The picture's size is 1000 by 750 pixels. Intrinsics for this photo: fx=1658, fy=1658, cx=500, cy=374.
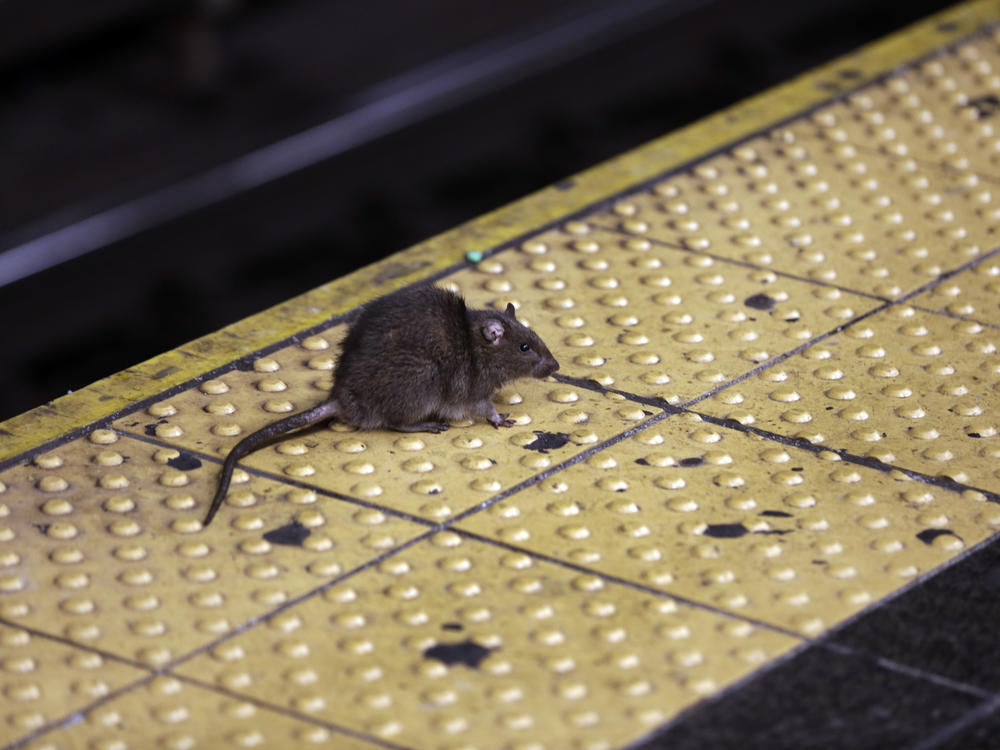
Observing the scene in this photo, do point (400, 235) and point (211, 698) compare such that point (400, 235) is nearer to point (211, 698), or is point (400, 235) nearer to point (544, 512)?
point (544, 512)

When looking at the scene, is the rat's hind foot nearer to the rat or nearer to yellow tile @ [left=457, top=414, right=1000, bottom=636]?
the rat

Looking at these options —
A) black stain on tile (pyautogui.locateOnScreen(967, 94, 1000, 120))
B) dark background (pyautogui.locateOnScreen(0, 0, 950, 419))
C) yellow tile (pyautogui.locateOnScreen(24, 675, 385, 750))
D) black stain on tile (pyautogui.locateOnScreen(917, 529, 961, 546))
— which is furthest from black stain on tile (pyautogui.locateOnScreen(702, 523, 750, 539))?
dark background (pyautogui.locateOnScreen(0, 0, 950, 419))

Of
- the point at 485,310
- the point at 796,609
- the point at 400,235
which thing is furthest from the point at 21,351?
the point at 796,609

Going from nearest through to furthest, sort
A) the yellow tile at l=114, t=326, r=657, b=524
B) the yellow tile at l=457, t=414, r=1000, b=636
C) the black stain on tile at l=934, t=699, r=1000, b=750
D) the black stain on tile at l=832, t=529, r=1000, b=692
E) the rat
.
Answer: the black stain on tile at l=934, t=699, r=1000, b=750 < the black stain on tile at l=832, t=529, r=1000, b=692 < the yellow tile at l=457, t=414, r=1000, b=636 < the yellow tile at l=114, t=326, r=657, b=524 < the rat

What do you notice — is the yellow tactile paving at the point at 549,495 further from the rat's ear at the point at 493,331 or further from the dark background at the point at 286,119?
the dark background at the point at 286,119

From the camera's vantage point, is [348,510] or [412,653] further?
[348,510]

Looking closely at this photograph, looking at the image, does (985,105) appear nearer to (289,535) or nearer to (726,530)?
(726,530)

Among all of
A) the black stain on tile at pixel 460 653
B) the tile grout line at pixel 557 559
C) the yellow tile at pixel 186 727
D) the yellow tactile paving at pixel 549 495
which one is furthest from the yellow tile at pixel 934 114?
the yellow tile at pixel 186 727

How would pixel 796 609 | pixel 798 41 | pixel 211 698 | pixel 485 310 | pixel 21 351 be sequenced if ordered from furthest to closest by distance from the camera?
pixel 798 41
pixel 21 351
pixel 485 310
pixel 796 609
pixel 211 698

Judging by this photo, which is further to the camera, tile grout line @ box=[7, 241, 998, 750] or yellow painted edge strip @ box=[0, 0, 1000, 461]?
yellow painted edge strip @ box=[0, 0, 1000, 461]
